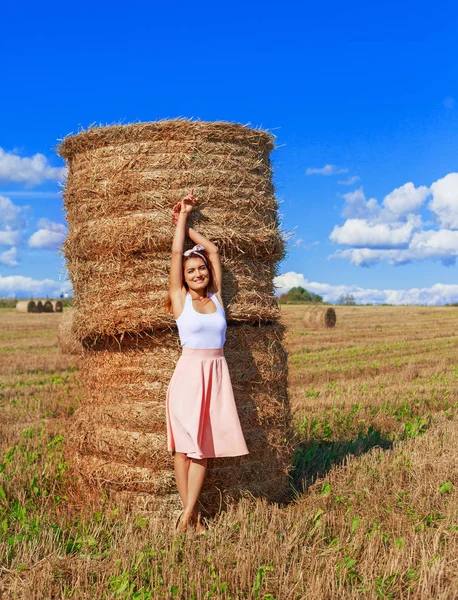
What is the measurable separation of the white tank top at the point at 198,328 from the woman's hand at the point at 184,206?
679 mm

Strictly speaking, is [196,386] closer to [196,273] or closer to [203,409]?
[203,409]

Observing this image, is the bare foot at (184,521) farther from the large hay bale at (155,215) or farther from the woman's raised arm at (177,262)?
the woman's raised arm at (177,262)

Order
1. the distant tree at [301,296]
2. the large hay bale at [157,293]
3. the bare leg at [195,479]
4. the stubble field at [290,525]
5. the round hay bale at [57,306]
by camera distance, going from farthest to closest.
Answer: the distant tree at [301,296], the round hay bale at [57,306], the large hay bale at [157,293], the bare leg at [195,479], the stubble field at [290,525]

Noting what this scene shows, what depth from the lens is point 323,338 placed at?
20391 millimetres

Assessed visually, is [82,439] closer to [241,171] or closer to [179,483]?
[179,483]

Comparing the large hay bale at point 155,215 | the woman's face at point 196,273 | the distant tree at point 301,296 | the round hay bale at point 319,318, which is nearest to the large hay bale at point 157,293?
the large hay bale at point 155,215

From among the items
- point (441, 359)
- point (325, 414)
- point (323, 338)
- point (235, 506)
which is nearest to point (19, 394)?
point (325, 414)

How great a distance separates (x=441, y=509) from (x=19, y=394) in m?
7.30

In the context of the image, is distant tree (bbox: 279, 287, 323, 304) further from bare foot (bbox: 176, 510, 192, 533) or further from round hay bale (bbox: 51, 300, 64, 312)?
bare foot (bbox: 176, 510, 192, 533)

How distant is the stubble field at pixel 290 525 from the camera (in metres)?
4.03

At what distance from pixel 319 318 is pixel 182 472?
2090 centimetres

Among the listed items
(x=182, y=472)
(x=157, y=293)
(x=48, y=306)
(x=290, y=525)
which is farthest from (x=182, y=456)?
(x=48, y=306)

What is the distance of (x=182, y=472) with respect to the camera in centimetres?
520

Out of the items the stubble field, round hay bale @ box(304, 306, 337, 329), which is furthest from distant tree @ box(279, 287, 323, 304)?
the stubble field
